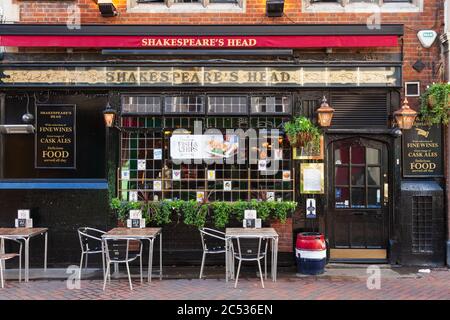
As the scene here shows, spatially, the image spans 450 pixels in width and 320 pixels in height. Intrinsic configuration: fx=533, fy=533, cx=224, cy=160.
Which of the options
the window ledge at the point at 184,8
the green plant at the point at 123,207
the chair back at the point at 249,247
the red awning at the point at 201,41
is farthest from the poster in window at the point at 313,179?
the window ledge at the point at 184,8

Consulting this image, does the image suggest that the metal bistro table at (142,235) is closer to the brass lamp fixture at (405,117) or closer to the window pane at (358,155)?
the window pane at (358,155)

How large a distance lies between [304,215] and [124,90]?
4.34 meters

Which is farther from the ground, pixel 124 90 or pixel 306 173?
pixel 124 90

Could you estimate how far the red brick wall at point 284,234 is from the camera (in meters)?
10.5

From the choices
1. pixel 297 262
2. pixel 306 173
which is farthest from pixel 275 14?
pixel 297 262

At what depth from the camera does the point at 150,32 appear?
10.3m

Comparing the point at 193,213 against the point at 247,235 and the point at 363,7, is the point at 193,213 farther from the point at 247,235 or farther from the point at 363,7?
the point at 363,7

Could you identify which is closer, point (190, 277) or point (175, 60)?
point (190, 277)

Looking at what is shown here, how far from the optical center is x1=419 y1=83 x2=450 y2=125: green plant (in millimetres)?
10102

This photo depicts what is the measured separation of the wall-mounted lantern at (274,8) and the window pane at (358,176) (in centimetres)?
344

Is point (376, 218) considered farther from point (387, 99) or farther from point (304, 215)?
point (387, 99)

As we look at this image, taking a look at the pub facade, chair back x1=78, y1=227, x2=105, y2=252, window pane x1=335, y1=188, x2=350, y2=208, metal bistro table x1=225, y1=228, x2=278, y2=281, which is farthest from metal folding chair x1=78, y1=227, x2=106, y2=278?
window pane x1=335, y1=188, x2=350, y2=208

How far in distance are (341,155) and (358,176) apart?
1.77 feet

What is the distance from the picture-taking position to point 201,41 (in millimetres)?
10383
